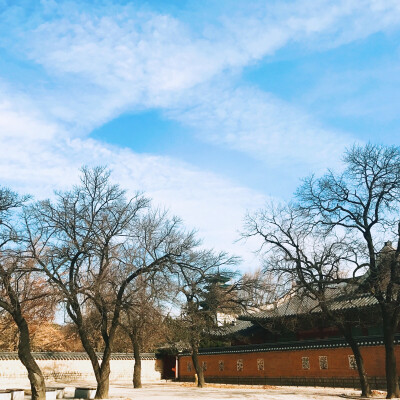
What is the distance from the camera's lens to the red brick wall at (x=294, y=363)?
1064 inches

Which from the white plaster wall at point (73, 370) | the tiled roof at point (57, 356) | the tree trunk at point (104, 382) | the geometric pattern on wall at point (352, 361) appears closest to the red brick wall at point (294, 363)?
the geometric pattern on wall at point (352, 361)

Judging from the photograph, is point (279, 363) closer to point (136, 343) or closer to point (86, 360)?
point (136, 343)

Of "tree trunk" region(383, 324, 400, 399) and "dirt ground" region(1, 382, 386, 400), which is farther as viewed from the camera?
"dirt ground" region(1, 382, 386, 400)

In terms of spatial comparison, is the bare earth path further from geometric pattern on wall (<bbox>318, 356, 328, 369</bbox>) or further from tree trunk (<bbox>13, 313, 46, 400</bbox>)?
tree trunk (<bbox>13, 313, 46, 400</bbox>)

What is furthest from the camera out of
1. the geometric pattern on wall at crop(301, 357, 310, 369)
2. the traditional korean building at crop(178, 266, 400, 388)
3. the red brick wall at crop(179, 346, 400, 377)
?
the geometric pattern on wall at crop(301, 357, 310, 369)

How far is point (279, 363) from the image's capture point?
33031 mm

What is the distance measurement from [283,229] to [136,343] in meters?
12.0

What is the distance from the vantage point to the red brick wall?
88.6 ft

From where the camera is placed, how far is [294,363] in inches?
1257

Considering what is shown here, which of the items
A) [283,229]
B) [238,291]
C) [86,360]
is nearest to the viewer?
[283,229]

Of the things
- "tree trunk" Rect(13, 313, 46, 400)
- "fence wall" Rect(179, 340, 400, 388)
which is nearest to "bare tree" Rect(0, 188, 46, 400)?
"tree trunk" Rect(13, 313, 46, 400)

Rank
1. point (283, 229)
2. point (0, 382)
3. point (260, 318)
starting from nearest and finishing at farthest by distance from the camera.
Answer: point (283, 229)
point (0, 382)
point (260, 318)

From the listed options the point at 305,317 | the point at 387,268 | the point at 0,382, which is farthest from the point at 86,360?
the point at 387,268

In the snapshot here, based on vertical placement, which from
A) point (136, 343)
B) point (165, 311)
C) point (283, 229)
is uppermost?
point (283, 229)
